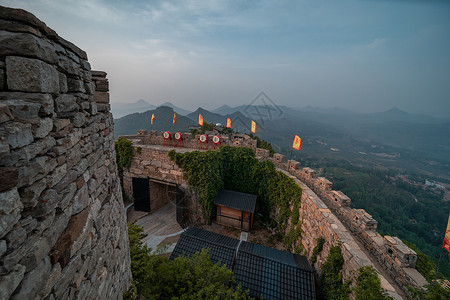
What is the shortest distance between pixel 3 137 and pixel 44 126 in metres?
0.41

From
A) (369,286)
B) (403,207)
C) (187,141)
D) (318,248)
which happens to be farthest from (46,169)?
(403,207)

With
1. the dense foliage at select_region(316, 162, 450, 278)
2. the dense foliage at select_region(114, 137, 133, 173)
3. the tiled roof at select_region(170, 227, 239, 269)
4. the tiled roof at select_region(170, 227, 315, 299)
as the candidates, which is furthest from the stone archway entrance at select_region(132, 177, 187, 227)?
the dense foliage at select_region(316, 162, 450, 278)

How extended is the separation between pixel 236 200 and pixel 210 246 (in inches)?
140

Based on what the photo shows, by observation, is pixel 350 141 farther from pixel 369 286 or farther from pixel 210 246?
pixel 369 286

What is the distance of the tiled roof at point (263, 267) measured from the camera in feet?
21.4

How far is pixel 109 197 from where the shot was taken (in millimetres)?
2977

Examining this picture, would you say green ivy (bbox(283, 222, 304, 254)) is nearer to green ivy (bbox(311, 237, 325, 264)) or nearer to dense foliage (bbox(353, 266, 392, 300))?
green ivy (bbox(311, 237, 325, 264))

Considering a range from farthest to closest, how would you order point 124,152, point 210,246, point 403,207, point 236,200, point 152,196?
1. point 403,207
2. point 152,196
3. point 124,152
4. point 236,200
5. point 210,246

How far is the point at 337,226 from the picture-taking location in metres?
6.52

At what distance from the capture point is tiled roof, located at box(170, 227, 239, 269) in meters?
7.66

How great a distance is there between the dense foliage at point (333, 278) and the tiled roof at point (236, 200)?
14.9 feet

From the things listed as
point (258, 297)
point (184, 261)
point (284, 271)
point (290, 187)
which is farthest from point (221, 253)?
point (290, 187)

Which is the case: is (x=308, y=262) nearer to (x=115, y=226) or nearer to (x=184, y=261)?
(x=184, y=261)

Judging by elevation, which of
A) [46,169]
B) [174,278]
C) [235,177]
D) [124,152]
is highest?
[46,169]
